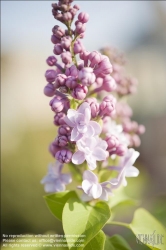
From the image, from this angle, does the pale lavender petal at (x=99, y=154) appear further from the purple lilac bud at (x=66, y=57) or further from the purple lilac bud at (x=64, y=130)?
the purple lilac bud at (x=66, y=57)

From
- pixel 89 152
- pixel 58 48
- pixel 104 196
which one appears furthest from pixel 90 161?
pixel 58 48

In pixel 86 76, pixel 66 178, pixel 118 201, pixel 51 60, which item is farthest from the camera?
pixel 118 201

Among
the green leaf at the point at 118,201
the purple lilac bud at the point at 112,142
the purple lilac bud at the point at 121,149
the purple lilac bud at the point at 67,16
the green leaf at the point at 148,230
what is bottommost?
the green leaf at the point at 148,230

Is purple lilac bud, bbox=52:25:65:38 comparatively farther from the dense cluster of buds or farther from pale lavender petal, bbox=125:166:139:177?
pale lavender petal, bbox=125:166:139:177

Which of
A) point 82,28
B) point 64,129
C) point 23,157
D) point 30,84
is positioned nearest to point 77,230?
point 64,129

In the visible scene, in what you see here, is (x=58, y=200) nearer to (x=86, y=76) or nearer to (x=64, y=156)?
(x=64, y=156)

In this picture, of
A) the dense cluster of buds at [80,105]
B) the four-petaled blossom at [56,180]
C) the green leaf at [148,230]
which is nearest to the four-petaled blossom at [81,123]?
the dense cluster of buds at [80,105]
